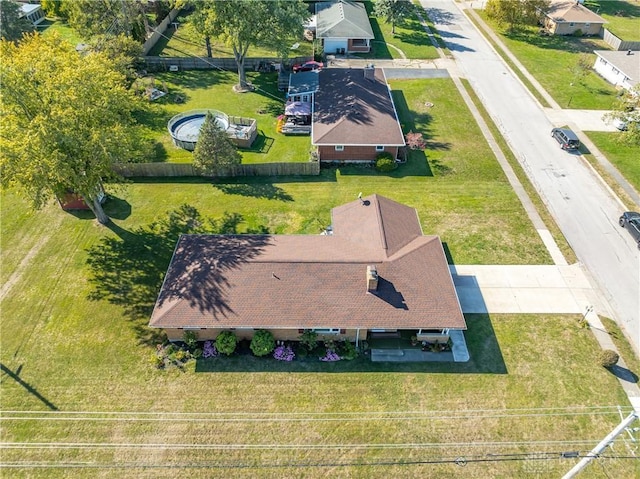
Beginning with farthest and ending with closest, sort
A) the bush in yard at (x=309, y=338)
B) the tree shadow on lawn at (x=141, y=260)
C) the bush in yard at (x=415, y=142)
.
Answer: the bush in yard at (x=415, y=142)
the tree shadow on lawn at (x=141, y=260)
the bush in yard at (x=309, y=338)

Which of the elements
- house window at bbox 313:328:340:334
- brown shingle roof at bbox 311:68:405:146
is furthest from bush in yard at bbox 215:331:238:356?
brown shingle roof at bbox 311:68:405:146

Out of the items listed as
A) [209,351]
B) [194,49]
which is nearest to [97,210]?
[209,351]

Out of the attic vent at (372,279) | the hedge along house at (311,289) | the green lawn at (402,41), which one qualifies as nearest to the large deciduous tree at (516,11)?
the green lawn at (402,41)

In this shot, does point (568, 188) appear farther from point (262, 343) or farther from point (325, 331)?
point (262, 343)

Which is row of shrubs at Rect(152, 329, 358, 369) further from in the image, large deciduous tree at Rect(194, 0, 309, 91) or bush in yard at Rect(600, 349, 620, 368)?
large deciduous tree at Rect(194, 0, 309, 91)

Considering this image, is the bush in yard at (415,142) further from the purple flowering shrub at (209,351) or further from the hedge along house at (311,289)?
the purple flowering shrub at (209,351)

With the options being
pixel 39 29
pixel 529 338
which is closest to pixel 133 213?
pixel 529 338
